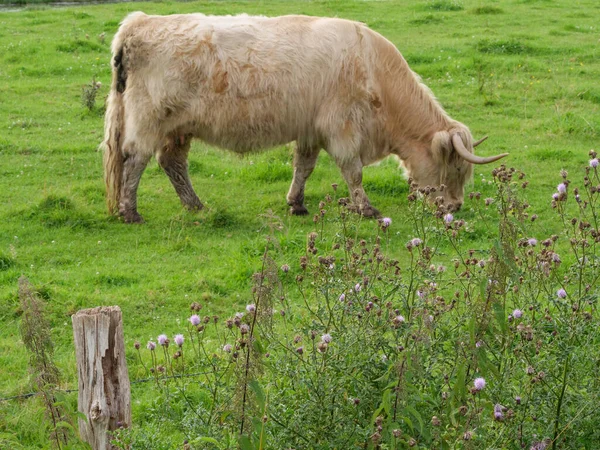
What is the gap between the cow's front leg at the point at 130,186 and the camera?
942 cm

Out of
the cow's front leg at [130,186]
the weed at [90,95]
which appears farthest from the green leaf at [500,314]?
the weed at [90,95]

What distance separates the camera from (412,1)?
2188 centimetres

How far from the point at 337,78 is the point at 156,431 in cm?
576

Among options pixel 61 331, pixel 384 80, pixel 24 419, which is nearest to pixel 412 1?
pixel 384 80

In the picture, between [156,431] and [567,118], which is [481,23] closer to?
[567,118]

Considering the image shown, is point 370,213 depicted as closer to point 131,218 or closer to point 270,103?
point 270,103

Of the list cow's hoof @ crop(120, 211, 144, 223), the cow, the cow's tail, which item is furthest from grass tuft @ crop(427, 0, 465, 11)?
cow's hoof @ crop(120, 211, 144, 223)

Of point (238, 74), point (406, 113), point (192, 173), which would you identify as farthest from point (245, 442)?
point (192, 173)

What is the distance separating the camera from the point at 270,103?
9164mm

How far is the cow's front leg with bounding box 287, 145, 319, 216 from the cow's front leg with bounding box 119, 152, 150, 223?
5.08 feet

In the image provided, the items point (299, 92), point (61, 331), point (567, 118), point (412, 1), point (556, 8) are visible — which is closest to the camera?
point (61, 331)

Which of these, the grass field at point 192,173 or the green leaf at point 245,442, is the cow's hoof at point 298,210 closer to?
the grass field at point 192,173

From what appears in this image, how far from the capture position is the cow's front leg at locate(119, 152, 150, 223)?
9422mm

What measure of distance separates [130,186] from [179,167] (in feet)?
1.81
